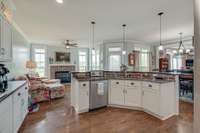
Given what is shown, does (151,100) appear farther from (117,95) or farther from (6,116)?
(6,116)

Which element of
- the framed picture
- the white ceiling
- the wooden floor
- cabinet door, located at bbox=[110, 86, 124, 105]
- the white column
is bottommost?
the wooden floor

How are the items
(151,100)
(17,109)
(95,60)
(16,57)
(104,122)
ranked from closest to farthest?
(17,109)
(104,122)
(151,100)
(16,57)
(95,60)

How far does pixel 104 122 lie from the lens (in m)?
2.88

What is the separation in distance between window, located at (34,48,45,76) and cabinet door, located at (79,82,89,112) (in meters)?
6.24

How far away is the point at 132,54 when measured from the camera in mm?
7457

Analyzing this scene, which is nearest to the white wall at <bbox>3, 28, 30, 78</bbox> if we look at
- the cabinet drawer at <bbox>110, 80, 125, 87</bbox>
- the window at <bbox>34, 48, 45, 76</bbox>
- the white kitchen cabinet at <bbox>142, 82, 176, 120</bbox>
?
the window at <bbox>34, 48, 45, 76</bbox>

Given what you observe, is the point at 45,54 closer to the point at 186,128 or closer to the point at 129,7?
the point at 129,7

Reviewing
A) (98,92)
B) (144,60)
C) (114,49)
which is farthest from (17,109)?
(144,60)

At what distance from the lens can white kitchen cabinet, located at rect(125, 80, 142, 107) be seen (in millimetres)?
3584

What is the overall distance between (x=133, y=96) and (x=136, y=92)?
6.2 inches

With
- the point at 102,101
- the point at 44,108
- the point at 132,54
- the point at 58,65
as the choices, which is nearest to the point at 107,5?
the point at 102,101

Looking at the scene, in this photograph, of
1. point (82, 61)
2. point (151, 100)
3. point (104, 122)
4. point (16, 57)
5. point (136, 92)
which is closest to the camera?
point (104, 122)

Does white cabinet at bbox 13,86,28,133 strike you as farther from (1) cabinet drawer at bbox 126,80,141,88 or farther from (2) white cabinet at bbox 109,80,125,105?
(1) cabinet drawer at bbox 126,80,141,88

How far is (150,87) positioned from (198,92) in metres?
2.75
